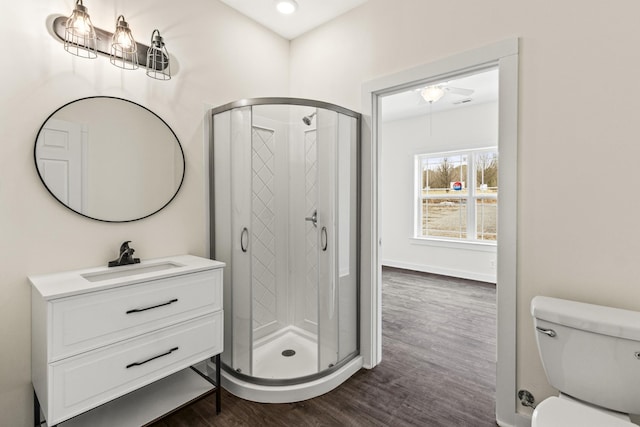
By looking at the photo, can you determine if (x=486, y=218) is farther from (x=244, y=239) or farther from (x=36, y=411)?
(x=36, y=411)

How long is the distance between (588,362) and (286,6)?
2.79m

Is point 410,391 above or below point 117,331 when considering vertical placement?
below

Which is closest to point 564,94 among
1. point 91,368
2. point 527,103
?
point 527,103

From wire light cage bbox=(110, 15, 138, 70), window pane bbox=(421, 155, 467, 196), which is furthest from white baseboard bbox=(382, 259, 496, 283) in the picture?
wire light cage bbox=(110, 15, 138, 70)

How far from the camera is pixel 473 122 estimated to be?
A: 4898 mm

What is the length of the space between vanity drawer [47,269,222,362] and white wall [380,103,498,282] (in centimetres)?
351

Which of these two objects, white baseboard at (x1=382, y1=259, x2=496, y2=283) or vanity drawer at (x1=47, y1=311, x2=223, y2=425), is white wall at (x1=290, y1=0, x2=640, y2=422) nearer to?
vanity drawer at (x1=47, y1=311, x2=223, y2=425)

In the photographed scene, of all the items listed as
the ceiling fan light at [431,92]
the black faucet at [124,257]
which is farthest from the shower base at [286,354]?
the ceiling fan light at [431,92]

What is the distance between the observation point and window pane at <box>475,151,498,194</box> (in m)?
4.95

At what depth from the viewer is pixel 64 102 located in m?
1.64

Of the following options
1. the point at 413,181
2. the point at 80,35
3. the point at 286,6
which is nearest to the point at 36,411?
the point at 80,35

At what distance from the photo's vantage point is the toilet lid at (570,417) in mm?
1136

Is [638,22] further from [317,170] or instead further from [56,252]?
[56,252]

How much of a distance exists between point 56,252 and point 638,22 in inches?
118
